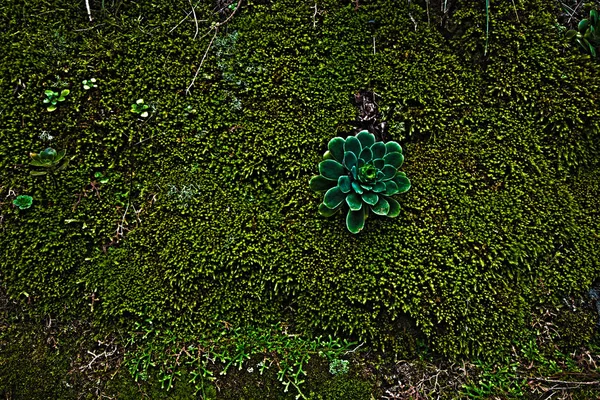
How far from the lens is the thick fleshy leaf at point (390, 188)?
1959 mm

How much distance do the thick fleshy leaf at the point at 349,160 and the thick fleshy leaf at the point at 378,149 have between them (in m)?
0.12

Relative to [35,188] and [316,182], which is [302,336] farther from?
[35,188]

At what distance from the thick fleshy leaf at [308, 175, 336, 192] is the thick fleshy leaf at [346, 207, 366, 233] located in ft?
0.58

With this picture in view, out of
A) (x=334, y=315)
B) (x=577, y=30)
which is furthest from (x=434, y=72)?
(x=334, y=315)

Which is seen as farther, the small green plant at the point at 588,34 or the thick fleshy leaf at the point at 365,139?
the small green plant at the point at 588,34

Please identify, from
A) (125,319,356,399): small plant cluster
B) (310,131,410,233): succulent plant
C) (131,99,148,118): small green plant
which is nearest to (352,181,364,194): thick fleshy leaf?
(310,131,410,233): succulent plant

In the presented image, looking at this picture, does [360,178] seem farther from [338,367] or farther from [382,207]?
[338,367]

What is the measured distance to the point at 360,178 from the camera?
1908 millimetres

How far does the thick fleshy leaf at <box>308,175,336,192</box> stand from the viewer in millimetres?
1981

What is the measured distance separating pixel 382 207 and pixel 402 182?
168mm

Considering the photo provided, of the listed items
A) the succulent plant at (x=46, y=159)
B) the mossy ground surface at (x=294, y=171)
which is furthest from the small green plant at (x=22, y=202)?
the succulent plant at (x=46, y=159)

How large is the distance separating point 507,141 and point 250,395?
6.23 feet

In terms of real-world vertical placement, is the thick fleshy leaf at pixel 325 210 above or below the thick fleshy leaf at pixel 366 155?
below

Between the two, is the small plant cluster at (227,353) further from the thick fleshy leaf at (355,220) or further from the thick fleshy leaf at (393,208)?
the thick fleshy leaf at (393,208)
